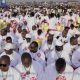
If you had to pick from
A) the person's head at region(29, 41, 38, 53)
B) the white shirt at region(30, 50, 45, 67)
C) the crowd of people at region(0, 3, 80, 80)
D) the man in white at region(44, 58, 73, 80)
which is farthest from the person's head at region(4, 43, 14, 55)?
the man in white at region(44, 58, 73, 80)

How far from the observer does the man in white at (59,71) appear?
7871 millimetres

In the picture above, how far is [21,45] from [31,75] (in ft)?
12.3

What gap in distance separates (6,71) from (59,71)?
39.4 inches

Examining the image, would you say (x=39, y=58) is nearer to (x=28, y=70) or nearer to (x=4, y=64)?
(x=28, y=70)

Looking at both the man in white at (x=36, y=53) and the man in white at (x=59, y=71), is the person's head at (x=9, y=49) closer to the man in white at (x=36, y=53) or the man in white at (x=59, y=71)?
the man in white at (x=36, y=53)

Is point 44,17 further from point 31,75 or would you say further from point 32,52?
point 31,75

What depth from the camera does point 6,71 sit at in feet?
25.7

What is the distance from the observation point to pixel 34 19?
20156 millimetres

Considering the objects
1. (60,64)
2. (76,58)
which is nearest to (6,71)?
(60,64)

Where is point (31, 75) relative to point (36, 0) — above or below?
above

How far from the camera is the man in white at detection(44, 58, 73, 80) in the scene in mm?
7871

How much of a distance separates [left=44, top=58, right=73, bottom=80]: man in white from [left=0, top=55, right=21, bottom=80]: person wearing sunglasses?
0.63 m

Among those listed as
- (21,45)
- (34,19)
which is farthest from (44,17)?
(21,45)

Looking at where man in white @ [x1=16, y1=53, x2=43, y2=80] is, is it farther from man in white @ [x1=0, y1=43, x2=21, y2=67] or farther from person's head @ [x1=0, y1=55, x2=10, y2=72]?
man in white @ [x1=0, y1=43, x2=21, y2=67]
